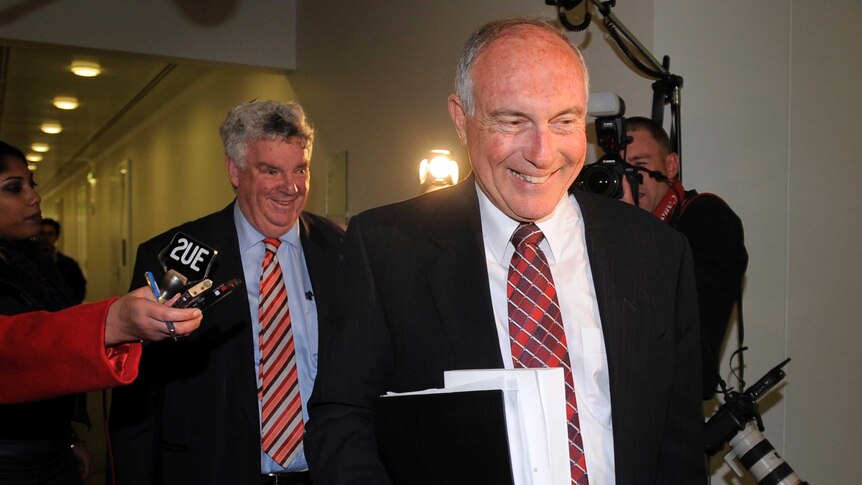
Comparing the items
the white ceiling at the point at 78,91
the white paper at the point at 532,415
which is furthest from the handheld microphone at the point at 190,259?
the white ceiling at the point at 78,91

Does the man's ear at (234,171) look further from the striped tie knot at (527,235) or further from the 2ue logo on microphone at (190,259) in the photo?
the striped tie knot at (527,235)

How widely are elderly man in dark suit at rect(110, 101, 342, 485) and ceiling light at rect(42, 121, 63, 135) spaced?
10391 mm

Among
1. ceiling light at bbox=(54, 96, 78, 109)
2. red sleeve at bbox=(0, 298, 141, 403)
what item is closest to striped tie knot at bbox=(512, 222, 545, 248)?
red sleeve at bbox=(0, 298, 141, 403)

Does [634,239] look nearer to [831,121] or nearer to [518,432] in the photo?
[518,432]

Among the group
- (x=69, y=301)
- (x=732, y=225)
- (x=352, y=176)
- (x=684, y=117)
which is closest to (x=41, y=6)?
(x=352, y=176)

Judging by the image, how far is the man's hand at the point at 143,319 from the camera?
1.52 m

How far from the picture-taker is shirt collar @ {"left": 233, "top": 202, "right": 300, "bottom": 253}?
2.56 meters

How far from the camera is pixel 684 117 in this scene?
3.20m

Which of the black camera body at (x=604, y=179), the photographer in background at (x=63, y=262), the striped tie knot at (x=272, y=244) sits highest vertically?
the photographer in background at (x=63, y=262)

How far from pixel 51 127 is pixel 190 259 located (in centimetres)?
1157

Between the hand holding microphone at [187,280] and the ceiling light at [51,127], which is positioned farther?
the ceiling light at [51,127]

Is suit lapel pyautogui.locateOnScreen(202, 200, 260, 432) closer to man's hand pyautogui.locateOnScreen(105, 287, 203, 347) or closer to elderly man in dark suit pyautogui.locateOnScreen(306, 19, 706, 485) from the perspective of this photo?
man's hand pyautogui.locateOnScreen(105, 287, 203, 347)

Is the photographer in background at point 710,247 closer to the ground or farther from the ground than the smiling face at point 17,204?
closer to the ground

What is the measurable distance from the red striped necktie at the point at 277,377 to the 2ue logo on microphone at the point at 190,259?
24.9 inches
